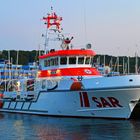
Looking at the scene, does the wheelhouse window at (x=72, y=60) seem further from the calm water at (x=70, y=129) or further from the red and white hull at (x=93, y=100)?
Answer: the calm water at (x=70, y=129)

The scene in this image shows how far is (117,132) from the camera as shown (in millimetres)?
22188

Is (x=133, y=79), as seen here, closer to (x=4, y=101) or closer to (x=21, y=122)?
(x=21, y=122)

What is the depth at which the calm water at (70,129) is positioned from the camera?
20.9 meters

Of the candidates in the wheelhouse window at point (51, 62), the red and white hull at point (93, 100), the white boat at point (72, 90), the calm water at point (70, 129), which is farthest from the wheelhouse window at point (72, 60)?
the calm water at point (70, 129)

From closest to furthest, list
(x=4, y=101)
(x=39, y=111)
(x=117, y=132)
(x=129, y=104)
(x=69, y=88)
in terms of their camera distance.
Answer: (x=117, y=132)
(x=129, y=104)
(x=69, y=88)
(x=39, y=111)
(x=4, y=101)

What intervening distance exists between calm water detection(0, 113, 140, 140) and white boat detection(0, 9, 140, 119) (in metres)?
0.92

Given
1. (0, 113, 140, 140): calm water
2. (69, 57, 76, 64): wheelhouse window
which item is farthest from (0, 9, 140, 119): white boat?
(0, 113, 140, 140): calm water

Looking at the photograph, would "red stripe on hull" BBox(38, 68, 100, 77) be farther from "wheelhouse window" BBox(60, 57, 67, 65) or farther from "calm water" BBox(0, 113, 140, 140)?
"calm water" BBox(0, 113, 140, 140)

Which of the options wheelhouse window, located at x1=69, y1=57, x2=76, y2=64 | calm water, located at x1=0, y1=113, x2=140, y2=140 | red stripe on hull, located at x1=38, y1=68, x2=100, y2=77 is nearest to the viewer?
calm water, located at x1=0, y1=113, x2=140, y2=140

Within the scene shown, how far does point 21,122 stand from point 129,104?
23.5 feet

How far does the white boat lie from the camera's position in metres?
27.0

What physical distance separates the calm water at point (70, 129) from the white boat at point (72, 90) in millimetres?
921

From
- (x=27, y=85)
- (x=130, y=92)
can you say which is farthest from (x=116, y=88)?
(x=27, y=85)

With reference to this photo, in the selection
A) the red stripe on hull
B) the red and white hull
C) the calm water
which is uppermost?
the red stripe on hull
